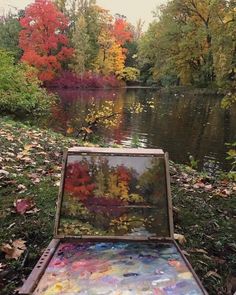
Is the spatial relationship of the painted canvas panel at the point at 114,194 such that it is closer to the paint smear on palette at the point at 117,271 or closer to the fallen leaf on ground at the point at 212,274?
the paint smear on palette at the point at 117,271

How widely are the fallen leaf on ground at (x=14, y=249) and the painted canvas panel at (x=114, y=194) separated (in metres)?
0.51

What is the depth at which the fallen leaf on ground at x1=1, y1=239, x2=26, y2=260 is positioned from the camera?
129 inches

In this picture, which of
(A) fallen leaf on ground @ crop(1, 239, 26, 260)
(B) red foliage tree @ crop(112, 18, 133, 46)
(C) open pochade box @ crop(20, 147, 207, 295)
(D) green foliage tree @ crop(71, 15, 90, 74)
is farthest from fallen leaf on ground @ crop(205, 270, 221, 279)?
(B) red foliage tree @ crop(112, 18, 133, 46)

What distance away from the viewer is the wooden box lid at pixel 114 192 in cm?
319

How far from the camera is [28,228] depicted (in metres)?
3.78

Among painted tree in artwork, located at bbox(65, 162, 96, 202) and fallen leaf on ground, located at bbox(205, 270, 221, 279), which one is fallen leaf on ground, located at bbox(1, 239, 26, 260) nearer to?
painted tree in artwork, located at bbox(65, 162, 96, 202)

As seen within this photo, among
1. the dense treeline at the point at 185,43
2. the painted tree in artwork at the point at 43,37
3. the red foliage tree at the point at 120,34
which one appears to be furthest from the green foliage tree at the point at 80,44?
the red foliage tree at the point at 120,34

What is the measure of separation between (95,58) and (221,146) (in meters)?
42.6

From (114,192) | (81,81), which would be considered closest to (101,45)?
(81,81)

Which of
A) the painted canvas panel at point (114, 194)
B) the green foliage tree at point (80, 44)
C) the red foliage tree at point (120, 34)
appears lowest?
the painted canvas panel at point (114, 194)

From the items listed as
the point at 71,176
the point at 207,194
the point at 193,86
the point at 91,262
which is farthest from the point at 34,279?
the point at 193,86

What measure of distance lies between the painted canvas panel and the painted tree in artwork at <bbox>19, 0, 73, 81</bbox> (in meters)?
44.3

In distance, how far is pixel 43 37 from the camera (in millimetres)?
47438

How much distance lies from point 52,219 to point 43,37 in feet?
Answer: 152
